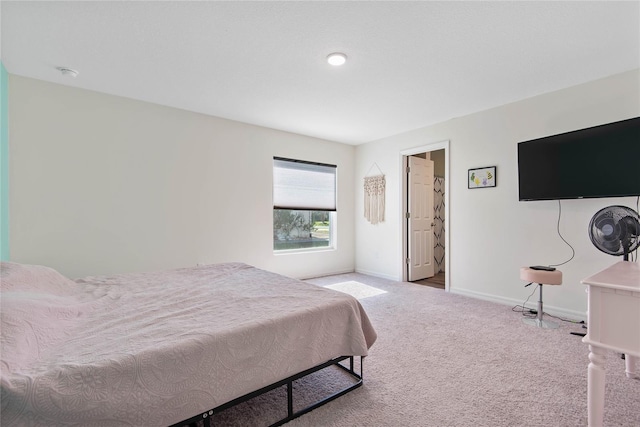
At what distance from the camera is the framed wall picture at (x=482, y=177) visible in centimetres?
379

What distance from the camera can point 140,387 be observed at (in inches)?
44.3

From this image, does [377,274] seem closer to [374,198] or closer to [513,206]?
[374,198]

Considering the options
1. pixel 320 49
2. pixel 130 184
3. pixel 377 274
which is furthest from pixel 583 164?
pixel 130 184

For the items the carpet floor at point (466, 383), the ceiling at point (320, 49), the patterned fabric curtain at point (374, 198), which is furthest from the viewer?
the patterned fabric curtain at point (374, 198)

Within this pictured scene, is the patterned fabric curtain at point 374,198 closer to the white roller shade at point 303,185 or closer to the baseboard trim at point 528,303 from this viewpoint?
the white roller shade at point 303,185


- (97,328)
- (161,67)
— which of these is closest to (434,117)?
(161,67)

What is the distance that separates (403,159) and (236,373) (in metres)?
4.42

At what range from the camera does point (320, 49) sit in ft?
7.92

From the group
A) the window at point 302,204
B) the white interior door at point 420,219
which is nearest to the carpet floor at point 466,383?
the white interior door at point 420,219

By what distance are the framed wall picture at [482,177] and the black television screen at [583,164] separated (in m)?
0.43

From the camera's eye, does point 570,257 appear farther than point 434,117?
No

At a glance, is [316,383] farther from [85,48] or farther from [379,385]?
[85,48]

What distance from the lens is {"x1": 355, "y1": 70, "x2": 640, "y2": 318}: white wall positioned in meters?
3.00

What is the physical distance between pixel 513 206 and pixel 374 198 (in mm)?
2285
